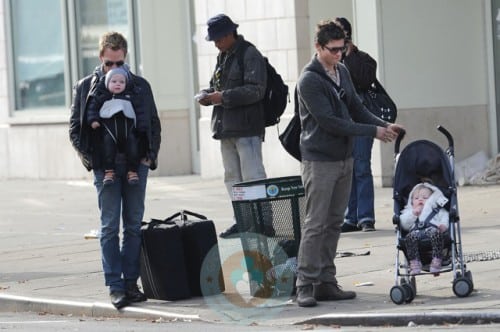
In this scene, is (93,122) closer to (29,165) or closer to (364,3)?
(364,3)

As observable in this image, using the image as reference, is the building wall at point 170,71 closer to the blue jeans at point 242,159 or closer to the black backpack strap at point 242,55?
the blue jeans at point 242,159

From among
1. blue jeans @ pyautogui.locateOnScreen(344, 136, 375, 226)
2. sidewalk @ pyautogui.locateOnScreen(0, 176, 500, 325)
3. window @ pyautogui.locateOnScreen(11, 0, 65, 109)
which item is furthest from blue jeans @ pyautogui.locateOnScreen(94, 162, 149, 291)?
window @ pyautogui.locateOnScreen(11, 0, 65, 109)

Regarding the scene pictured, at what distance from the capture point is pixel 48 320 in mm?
10219

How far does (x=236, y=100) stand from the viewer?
12266 millimetres

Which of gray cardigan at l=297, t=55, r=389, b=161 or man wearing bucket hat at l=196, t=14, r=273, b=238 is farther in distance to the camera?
man wearing bucket hat at l=196, t=14, r=273, b=238

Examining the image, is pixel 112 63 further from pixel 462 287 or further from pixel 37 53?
pixel 37 53

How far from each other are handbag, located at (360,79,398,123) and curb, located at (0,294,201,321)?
3.85 metres

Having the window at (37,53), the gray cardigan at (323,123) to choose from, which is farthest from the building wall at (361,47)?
the gray cardigan at (323,123)

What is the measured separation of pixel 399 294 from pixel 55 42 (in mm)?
13734

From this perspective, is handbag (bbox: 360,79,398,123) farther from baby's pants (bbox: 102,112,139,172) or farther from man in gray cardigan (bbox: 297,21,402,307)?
baby's pants (bbox: 102,112,139,172)

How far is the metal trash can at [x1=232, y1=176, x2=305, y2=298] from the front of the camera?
32.5 feet

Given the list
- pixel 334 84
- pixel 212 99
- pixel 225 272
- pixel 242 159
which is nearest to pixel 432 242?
pixel 334 84

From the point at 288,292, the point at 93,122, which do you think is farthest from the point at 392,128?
the point at 93,122

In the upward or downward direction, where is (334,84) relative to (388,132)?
upward
